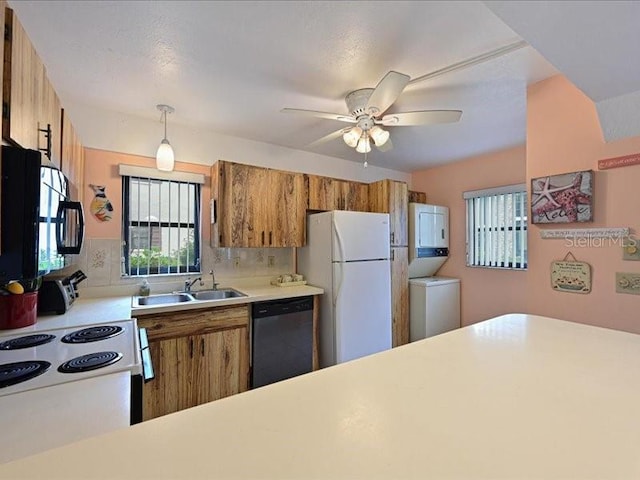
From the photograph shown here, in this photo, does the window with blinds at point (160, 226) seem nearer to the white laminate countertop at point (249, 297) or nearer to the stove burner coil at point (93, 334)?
the white laminate countertop at point (249, 297)

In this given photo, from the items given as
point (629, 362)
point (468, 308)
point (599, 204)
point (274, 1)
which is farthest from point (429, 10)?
point (468, 308)

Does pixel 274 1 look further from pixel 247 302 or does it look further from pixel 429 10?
pixel 247 302

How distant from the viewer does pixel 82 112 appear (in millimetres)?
2357

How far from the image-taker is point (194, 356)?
2170 millimetres

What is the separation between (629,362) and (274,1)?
1877mm

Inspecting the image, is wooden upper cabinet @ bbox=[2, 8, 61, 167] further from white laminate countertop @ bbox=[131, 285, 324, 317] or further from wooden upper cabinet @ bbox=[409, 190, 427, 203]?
wooden upper cabinet @ bbox=[409, 190, 427, 203]

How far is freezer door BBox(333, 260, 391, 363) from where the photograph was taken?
108 inches

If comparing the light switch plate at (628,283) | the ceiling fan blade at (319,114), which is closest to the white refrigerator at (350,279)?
the ceiling fan blade at (319,114)

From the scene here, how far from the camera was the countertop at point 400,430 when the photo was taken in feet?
1.65

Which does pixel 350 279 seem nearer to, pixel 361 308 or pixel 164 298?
pixel 361 308

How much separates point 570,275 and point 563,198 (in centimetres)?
46

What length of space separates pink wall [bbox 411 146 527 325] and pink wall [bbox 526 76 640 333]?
5.24ft

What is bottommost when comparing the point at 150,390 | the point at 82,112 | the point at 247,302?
the point at 150,390

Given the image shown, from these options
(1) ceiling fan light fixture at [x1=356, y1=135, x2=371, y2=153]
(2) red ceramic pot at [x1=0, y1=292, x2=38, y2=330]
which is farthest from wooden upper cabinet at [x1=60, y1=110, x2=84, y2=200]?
(1) ceiling fan light fixture at [x1=356, y1=135, x2=371, y2=153]
